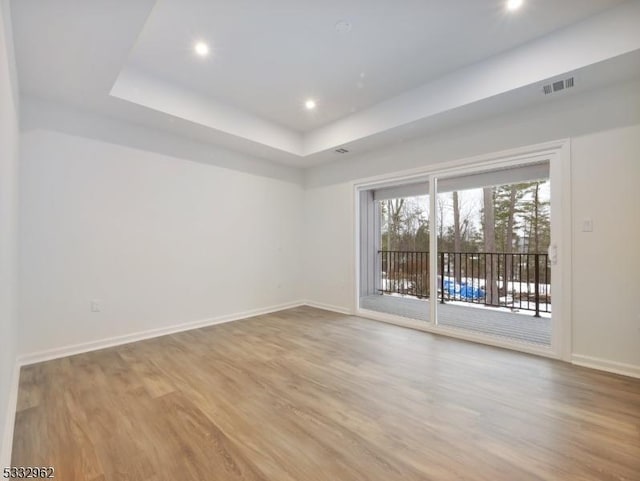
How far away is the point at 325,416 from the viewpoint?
1.88m

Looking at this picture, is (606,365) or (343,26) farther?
(606,365)

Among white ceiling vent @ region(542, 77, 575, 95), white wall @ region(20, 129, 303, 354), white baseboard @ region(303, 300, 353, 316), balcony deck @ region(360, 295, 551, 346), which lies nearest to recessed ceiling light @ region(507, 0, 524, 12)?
white ceiling vent @ region(542, 77, 575, 95)

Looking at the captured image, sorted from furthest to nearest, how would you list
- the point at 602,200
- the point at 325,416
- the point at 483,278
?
the point at 483,278, the point at 602,200, the point at 325,416

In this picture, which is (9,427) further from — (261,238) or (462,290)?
(462,290)

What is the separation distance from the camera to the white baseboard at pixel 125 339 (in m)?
2.74

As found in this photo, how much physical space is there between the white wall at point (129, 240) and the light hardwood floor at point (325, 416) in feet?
1.64

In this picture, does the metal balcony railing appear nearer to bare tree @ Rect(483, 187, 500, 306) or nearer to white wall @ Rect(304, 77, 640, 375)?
bare tree @ Rect(483, 187, 500, 306)

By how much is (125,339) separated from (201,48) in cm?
308

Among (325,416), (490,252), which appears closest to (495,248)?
(490,252)

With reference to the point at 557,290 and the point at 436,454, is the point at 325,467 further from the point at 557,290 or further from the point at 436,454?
the point at 557,290

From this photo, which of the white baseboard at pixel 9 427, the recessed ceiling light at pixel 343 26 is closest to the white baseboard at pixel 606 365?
the recessed ceiling light at pixel 343 26

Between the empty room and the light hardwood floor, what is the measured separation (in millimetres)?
16

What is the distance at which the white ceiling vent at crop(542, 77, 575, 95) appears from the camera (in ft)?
8.18

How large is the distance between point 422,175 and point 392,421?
295 centimetres
